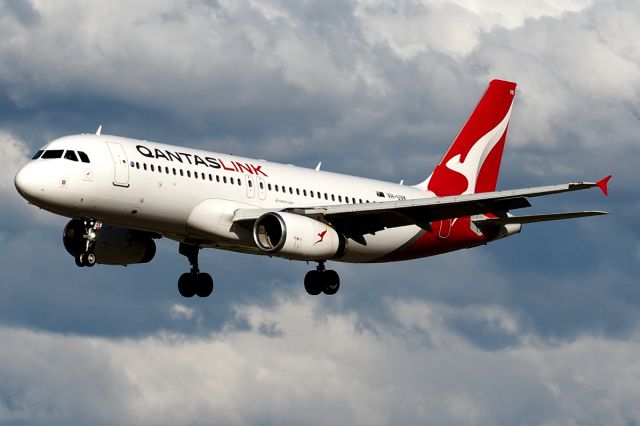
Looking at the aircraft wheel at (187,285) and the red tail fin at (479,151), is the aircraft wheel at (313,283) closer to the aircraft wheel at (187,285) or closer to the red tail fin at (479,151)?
the aircraft wheel at (187,285)

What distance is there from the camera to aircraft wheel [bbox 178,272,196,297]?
63.4 m

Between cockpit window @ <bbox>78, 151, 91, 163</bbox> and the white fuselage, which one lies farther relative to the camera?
cockpit window @ <bbox>78, 151, 91, 163</bbox>

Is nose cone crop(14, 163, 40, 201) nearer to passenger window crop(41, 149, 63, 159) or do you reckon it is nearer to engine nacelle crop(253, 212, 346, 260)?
passenger window crop(41, 149, 63, 159)

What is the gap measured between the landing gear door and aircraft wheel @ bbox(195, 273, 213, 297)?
11179mm

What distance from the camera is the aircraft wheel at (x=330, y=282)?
61.8 metres

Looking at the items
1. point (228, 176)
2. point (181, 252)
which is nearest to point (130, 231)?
point (181, 252)

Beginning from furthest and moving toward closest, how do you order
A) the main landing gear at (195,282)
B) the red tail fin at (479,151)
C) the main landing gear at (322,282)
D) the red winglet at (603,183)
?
1. the red tail fin at (479,151)
2. the main landing gear at (195,282)
3. the main landing gear at (322,282)
4. the red winglet at (603,183)

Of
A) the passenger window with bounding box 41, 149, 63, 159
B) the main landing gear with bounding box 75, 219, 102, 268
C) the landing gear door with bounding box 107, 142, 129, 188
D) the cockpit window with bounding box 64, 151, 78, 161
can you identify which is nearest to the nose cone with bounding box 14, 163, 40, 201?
the passenger window with bounding box 41, 149, 63, 159

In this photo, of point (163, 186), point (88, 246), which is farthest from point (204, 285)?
point (163, 186)

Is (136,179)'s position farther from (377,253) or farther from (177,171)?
(377,253)

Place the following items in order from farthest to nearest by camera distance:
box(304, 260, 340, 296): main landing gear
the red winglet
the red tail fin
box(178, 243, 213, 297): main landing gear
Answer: the red tail fin → box(178, 243, 213, 297): main landing gear → box(304, 260, 340, 296): main landing gear → the red winglet

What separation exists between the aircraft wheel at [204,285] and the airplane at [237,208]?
4cm

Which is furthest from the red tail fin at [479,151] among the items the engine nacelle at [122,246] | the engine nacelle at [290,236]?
the engine nacelle at [122,246]

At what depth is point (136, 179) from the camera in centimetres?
5341
